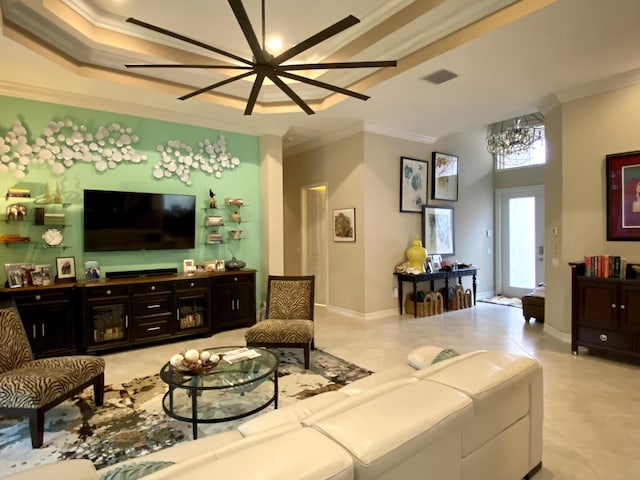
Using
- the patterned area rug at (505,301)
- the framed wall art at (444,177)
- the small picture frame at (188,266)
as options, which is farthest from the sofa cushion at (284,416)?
the patterned area rug at (505,301)

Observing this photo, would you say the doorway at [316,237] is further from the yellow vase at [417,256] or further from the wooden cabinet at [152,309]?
the wooden cabinet at [152,309]

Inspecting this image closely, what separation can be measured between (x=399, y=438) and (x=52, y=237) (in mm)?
4689

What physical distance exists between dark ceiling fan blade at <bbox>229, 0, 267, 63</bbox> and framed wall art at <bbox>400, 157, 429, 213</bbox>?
4.17 m

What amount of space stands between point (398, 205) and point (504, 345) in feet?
9.04

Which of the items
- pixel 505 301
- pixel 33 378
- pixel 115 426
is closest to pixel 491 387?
pixel 115 426

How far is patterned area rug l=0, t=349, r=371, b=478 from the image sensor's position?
2.31 meters

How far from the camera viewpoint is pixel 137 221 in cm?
476

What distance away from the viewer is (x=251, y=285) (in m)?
5.36

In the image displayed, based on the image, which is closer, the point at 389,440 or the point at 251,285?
the point at 389,440

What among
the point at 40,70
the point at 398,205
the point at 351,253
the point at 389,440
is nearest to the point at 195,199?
the point at 40,70

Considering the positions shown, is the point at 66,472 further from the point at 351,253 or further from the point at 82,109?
the point at 351,253

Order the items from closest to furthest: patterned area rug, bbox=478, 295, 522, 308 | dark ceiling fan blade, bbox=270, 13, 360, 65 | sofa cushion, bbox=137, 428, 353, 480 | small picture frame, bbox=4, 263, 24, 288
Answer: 1. sofa cushion, bbox=137, 428, 353, 480
2. dark ceiling fan blade, bbox=270, 13, 360, 65
3. small picture frame, bbox=4, 263, 24, 288
4. patterned area rug, bbox=478, 295, 522, 308

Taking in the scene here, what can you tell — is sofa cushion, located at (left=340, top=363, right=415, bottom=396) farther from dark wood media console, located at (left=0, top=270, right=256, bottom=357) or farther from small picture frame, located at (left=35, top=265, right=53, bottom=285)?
small picture frame, located at (left=35, top=265, right=53, bottom=285)

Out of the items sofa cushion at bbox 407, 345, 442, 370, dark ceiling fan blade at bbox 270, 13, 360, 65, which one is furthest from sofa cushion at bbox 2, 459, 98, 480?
dark ceiling fan blade at bbox 270, 13, 360, 65
